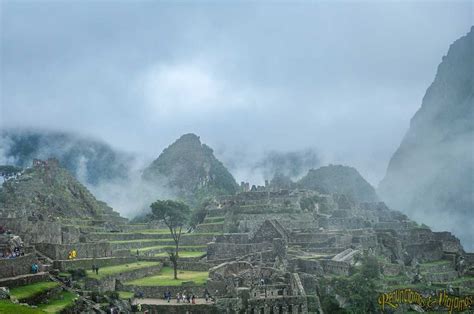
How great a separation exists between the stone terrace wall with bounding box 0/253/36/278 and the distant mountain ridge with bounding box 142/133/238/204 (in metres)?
78.1

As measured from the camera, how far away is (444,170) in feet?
431

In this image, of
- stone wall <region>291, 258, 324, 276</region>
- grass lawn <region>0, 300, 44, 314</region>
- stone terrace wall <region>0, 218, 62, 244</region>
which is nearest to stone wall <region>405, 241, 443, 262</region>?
stone wall <region>291, 258, 324, 276</region>

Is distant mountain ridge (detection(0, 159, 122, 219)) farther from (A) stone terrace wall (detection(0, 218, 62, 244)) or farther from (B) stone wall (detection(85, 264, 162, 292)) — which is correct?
(B) stone wall (detection(85, 264, 162, 292))

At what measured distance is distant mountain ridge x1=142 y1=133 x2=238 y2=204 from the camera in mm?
114438

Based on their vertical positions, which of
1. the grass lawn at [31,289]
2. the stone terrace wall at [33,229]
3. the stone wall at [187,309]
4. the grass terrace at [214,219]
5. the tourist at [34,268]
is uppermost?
the grass terrace at [214,219]

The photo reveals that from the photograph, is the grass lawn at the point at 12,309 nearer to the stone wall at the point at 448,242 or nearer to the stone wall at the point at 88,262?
the stone wall at the point at 88,262

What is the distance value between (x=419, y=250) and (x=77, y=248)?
3090 centimetres

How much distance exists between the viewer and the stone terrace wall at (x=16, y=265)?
86.8 ft

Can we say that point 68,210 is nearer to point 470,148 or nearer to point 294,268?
point 294,268

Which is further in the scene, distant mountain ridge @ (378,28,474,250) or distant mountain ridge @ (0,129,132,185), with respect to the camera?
distant mountain ridge @ (378,28,474,250)

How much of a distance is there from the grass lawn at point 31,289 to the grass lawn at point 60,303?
67cm

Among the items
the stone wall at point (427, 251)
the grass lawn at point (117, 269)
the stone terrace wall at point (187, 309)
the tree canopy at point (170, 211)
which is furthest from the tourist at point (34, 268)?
the stone wall at point (427, 251)

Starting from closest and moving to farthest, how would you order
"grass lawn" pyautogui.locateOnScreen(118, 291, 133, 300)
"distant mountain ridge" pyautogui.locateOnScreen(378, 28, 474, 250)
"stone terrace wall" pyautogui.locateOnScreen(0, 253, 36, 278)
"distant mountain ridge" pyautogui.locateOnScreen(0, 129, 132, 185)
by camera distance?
"stone terrace wall" pyautogui.locateOnScreen(0, 253, 36, 278)
"grass lawn" pyautogui.locateOnScreen(118, 291, 133, 300)
"distant mountain ridge" pyautogui.locateOnScreen(0, 129, 132, 185)
"distant mountain ridge" pyautogui.locateOnScreen(378, 28, 474, 250)

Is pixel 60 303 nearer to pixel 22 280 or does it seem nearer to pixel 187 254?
pixel 22 280
